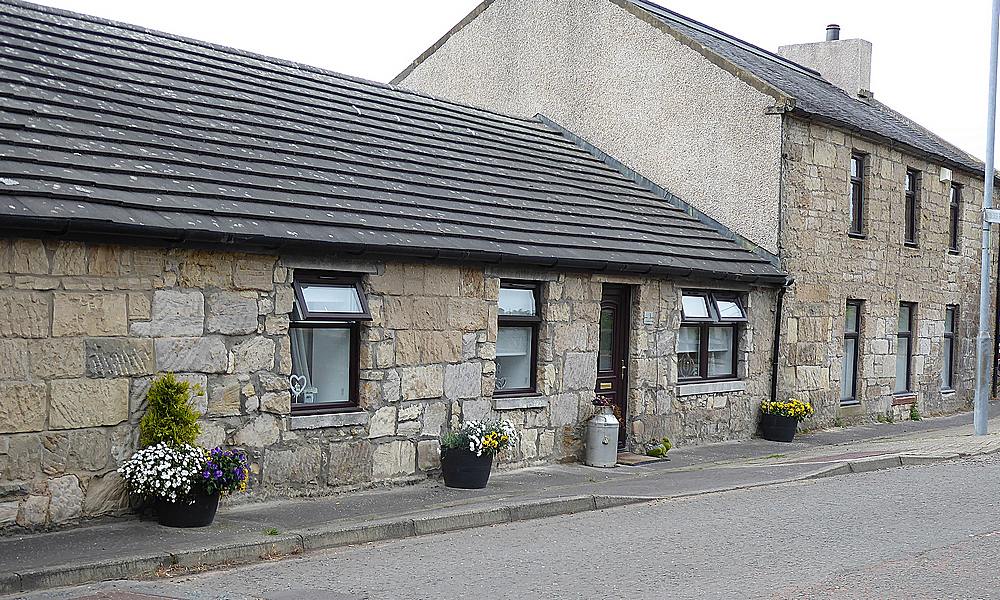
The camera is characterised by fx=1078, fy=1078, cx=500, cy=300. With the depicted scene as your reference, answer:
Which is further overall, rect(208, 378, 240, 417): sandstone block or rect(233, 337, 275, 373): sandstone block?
rect(233, 337, 275, 373): sandstone block

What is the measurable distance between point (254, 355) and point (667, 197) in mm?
10154

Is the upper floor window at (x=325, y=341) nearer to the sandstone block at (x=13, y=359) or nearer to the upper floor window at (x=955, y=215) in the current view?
the sandstone block at (x=13, y=359)

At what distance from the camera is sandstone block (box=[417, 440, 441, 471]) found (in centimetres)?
1227

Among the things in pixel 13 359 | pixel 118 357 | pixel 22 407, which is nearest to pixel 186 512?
pixel 118 357

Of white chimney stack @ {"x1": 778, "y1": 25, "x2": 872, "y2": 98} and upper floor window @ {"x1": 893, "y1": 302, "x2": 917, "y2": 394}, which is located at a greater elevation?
white chimney stack @ {"x1": 778, "y1": 25, "x2": 872, "y2": 98}

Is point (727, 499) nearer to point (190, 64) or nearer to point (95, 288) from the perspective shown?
point (95, 288)

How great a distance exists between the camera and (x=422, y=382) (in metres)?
12.3

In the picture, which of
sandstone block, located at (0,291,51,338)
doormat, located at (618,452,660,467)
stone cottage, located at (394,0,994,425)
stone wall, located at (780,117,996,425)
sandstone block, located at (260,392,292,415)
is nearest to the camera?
sandstone block, located at (0,291,51,338)

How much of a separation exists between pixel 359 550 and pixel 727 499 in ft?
15.8

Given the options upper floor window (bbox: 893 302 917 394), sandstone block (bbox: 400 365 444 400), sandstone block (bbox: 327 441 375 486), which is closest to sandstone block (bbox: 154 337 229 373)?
sandstone block (bbox: 327 441 375 486)

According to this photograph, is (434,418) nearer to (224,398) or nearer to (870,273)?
(224,398)

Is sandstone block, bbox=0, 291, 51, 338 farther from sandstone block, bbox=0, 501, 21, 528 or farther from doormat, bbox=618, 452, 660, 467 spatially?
doormat, bbox=618, 452, 660, 467

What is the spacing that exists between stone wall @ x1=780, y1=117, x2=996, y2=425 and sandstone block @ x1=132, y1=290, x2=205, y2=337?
36.7 ft

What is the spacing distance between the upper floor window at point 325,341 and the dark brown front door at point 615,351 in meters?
4.41
